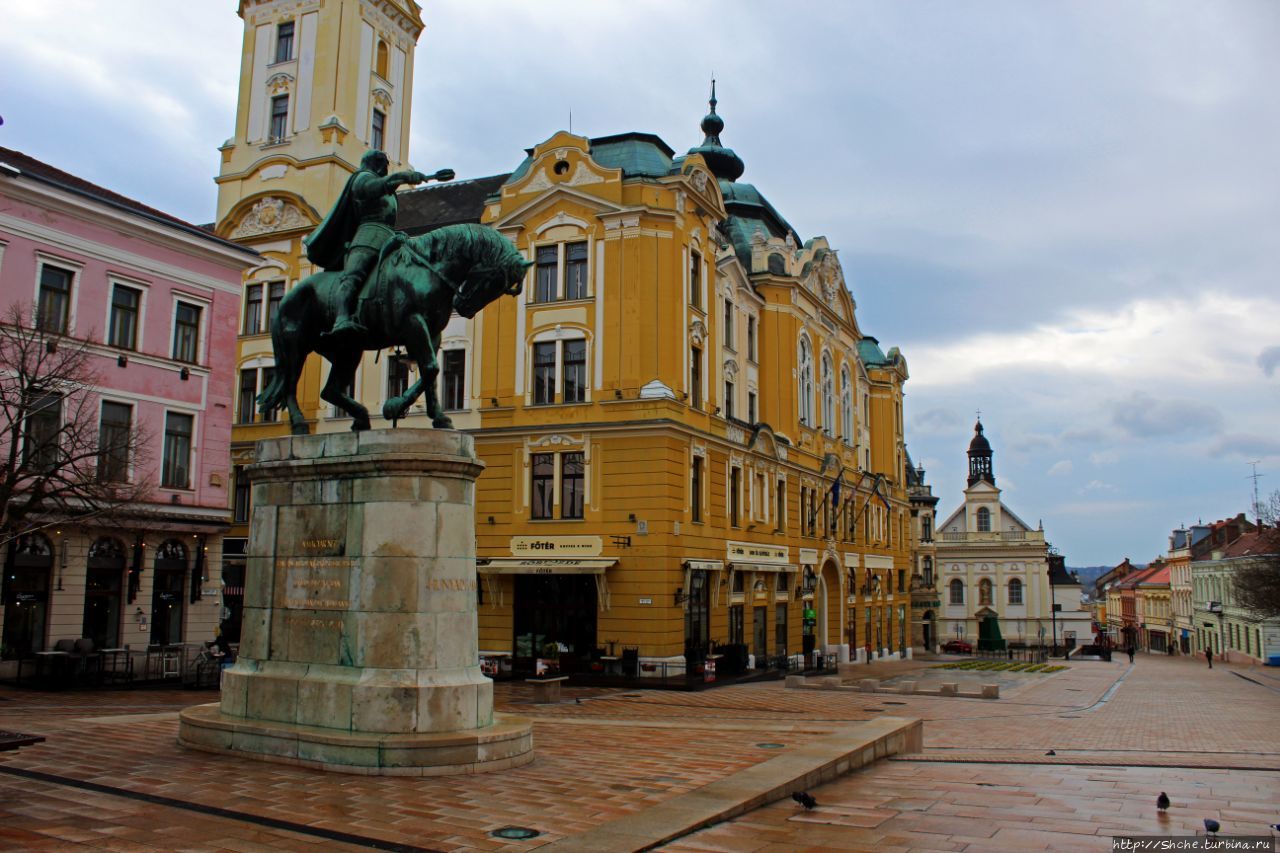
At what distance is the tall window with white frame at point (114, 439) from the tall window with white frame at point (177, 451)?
1455 mm

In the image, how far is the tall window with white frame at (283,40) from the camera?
43.0m

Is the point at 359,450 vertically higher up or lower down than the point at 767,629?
higher up

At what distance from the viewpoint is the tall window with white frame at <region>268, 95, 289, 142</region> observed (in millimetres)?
42344

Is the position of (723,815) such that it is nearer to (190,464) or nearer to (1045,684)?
(190,464)

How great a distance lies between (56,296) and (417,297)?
64.1 ft

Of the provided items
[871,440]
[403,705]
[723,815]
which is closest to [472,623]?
[403,705]

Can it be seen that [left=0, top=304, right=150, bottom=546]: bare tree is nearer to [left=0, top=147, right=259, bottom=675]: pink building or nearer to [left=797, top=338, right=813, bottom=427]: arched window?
[left=0, top=147, right=259, bottom=675]: pink building

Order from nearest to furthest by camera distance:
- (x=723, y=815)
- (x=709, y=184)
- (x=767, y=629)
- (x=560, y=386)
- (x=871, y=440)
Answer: (x=723, y=815) → (x=560, y=386) → (x=709, y=184) → (x=767, y=629) → (x=871, y=440)

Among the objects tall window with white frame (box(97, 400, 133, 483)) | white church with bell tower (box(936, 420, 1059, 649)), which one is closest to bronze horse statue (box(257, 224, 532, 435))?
tall window with white frame (box(97, 400, 133, 483))

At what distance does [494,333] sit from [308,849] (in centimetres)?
2778

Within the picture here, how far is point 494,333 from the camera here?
1377 inches

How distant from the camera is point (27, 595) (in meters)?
26.1

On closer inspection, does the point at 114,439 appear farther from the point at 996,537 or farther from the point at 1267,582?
the point at 996,537

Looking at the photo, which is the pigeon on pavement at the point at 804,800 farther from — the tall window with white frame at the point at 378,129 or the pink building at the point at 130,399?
the tall window with white frame at the point at 378,129
